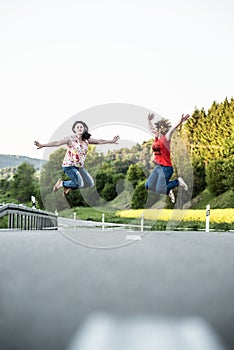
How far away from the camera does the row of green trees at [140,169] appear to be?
611 inches

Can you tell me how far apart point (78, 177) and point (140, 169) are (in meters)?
5.64

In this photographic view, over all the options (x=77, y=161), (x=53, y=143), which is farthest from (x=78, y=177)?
(x=53, y=143)

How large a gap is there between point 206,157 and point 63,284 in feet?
129

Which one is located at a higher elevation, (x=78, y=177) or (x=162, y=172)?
(x=162, y=172)

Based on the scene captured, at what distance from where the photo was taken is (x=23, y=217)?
15.9 meters

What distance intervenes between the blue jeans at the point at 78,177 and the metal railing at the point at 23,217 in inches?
52.7

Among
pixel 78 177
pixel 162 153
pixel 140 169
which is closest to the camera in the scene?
pixel 78 177

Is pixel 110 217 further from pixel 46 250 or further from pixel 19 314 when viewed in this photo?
pixel 19 314

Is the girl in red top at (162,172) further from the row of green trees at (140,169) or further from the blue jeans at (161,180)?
the row of green trees at (140,169)

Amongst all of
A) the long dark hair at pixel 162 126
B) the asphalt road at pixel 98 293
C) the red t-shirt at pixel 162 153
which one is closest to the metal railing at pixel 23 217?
the red t-shirt at pixel 162 153

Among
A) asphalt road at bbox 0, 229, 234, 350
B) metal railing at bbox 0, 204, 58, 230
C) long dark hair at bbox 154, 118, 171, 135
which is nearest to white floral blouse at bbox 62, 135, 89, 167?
metal railing at bbox 0, 204, 58, 230

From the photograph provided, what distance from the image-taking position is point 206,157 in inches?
1710

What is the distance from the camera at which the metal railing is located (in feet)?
48.2

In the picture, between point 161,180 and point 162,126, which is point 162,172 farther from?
point 162,126
